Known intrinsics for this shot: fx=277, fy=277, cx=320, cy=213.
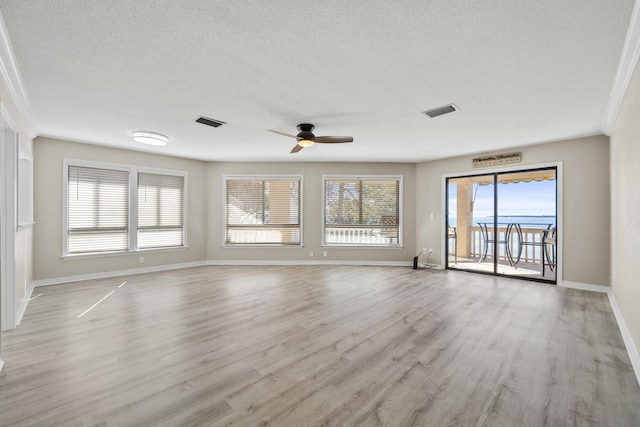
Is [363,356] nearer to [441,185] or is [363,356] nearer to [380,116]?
[380,116]

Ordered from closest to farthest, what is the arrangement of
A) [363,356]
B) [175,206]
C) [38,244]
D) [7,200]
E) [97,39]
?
[97,39] < [363,356] < [7,200] < [38,244] < [175,206]

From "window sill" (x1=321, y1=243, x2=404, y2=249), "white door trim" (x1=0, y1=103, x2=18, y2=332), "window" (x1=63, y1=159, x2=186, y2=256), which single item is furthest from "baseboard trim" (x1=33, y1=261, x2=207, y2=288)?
"window sill" (x1=321, y1=243, x2=404, y2=249)

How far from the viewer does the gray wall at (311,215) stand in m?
6.59

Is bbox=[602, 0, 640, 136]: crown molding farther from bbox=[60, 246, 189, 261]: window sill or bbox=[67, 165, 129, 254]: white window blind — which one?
bbox=[60, 246, 189, 261]: window sill

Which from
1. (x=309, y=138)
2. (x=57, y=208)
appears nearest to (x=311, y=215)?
(x=309, y=138)

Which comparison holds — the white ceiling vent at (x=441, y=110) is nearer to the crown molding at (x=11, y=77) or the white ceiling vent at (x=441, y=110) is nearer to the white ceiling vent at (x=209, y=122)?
the white ceiling vent at (x=209, y=122)

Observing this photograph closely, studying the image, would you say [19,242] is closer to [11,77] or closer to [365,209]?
[11,77]

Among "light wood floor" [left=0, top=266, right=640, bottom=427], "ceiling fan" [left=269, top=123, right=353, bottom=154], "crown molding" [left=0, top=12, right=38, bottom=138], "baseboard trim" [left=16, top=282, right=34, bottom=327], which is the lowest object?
"light wood floor" [left=0, top=266, right=640, bottom=427]

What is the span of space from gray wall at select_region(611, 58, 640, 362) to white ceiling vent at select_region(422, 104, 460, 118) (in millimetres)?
1436

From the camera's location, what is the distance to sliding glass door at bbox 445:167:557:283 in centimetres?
527

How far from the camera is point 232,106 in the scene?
130 inches

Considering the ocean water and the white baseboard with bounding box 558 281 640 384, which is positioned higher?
the ocean water

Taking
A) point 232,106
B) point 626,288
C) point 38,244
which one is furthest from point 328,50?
point 38,244

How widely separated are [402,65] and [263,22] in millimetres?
1204
